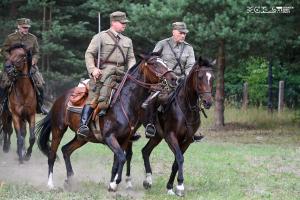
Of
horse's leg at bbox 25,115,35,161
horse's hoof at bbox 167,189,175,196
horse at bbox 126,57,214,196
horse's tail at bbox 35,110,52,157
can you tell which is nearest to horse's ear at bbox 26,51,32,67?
horse's leg at bbox 25,115,35,161

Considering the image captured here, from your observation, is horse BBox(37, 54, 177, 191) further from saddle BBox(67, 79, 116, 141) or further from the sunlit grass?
the sunlit grass

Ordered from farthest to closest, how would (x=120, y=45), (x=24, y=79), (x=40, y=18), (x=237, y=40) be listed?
1. (x=40, y=18)
2. (x=237, y=40)
3. (x=24, y=79)
4. (x=120, y=45)

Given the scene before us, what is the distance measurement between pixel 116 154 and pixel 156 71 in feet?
4.71

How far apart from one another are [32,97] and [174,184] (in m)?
4.15

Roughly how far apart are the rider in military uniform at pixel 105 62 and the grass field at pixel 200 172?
52.4 inches

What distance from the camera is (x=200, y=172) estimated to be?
539 inches

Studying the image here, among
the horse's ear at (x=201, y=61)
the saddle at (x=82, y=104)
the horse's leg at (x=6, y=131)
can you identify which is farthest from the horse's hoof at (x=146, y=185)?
the horse's leg at (x=6, y=131)

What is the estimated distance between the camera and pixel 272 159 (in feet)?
52.7

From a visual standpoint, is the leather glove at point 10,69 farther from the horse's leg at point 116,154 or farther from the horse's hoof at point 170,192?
the horse's hoof at point 170,192

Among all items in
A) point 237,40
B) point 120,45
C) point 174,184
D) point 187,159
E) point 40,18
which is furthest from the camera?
point 40,18

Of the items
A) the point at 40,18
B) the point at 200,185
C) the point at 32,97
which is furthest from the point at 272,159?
the point at 40,18

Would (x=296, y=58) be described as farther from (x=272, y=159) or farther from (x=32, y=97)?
(x=32, y=97)

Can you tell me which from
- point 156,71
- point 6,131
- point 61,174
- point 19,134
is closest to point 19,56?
point 19,134

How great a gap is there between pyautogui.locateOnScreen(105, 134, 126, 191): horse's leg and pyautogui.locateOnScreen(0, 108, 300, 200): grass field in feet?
0.63
